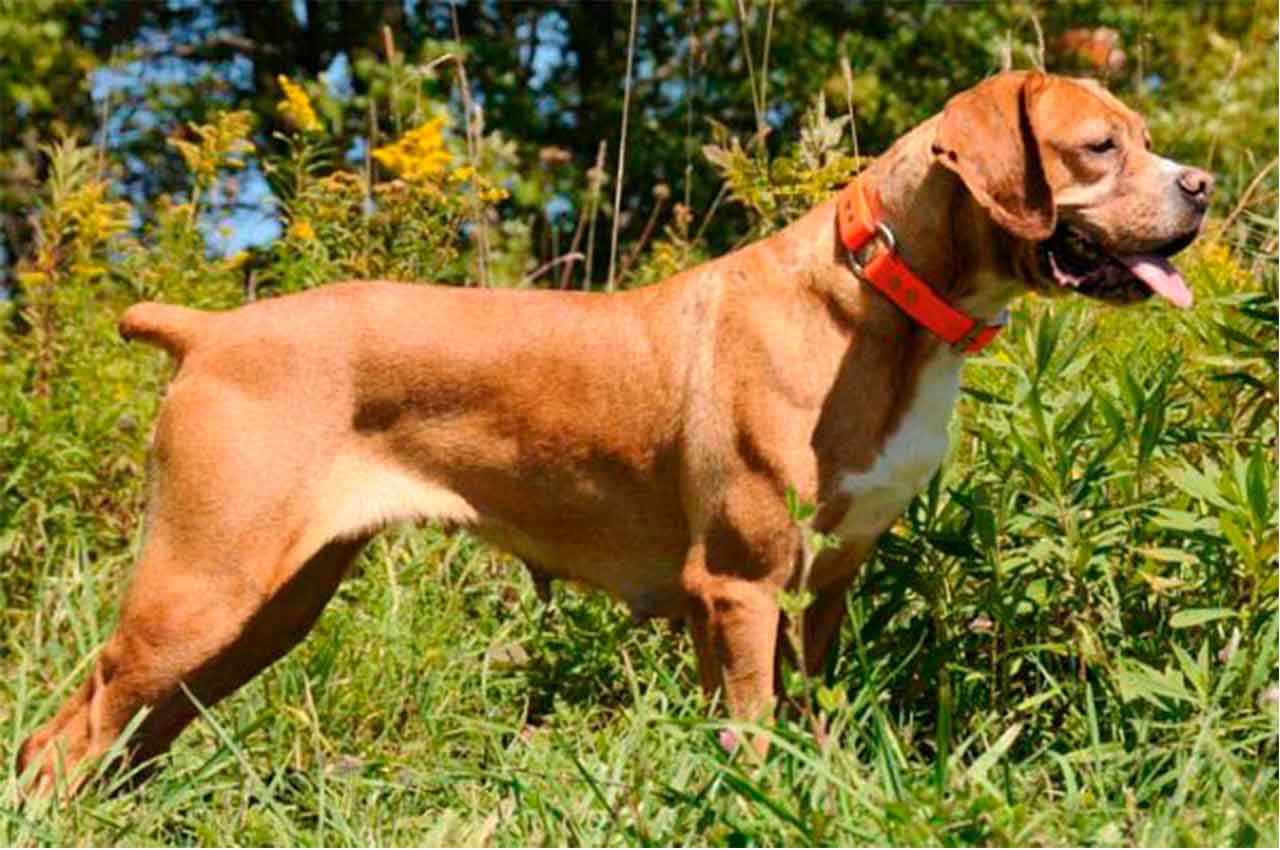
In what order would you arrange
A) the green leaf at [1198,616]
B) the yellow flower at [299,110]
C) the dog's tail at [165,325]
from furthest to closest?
the yellow flower at [299,110] → the dog's tail at [165,325] → the green leaf at [1198,616]

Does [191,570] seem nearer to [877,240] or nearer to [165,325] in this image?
[165,325]

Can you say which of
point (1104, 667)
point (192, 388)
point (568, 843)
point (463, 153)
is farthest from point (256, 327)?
point (463, 153)

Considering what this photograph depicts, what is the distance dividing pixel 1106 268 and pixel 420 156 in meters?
2.40

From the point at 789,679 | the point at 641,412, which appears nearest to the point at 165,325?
the point at 641,412

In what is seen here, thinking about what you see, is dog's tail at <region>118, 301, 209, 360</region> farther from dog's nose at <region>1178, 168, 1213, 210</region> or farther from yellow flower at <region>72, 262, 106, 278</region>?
dog's nose at <region>1178, 168, 1213, 210</region>

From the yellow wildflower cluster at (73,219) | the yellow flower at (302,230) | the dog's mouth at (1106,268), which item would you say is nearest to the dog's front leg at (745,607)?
the dog's mouth at (1106,268)

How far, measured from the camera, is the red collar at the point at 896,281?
4262 mm

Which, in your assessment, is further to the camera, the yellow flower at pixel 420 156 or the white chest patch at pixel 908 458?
the yellow flower at pixel 420 156

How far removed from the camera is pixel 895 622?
487 cm

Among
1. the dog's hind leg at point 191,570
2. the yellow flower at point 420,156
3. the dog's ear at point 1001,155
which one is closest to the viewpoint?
the dog's ear at point 1001,155

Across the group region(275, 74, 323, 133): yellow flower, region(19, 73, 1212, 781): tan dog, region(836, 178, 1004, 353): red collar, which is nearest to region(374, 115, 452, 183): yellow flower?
region(275, 74, 323, 133): yellow flower

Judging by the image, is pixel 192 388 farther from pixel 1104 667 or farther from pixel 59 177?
pixel 1104 667

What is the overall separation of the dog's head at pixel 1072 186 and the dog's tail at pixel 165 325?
1755 mm

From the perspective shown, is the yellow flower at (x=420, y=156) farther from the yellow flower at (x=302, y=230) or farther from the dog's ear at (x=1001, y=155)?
the dog's ear at (x=1001, y=155)
